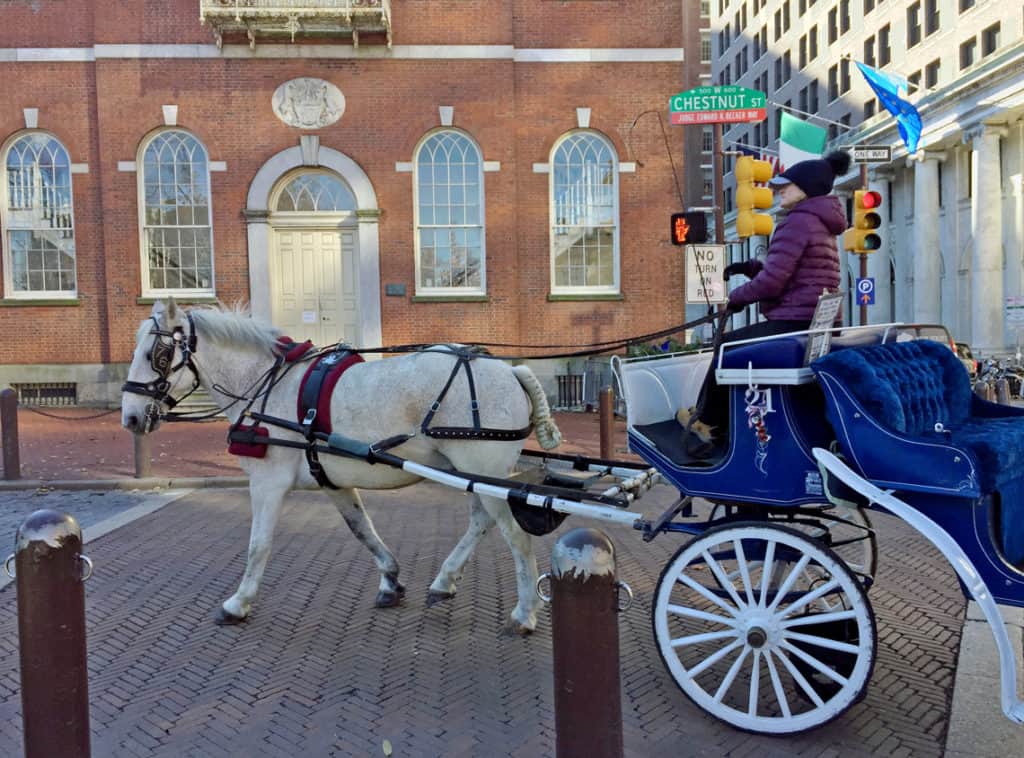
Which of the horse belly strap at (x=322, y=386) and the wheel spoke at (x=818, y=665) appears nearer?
the wheel spoke at (x=818, y=665)

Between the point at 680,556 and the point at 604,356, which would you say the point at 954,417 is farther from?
the point at 604,356

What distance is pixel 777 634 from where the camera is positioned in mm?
3791

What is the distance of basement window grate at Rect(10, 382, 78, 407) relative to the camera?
61.4ft

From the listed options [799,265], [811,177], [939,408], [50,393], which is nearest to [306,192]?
[50,393]

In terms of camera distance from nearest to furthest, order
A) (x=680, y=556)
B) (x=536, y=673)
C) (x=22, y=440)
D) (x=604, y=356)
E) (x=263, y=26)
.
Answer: (x=680, y=556) → (x=536, y=673) → (x=22, y=440) → (x=263, y=26) → (x=604, y=356)

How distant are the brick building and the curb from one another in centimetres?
843

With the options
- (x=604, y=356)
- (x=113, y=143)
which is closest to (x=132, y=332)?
A: (x=113, y=143)

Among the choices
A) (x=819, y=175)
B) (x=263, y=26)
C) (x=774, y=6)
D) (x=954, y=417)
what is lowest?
(x=954, y=417)

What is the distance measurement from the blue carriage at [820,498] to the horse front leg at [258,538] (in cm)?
242

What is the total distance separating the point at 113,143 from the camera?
18234 mm

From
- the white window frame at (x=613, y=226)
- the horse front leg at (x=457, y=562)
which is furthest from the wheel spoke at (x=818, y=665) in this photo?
the white window frame at (x=613, y=226)

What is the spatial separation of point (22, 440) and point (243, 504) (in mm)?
7470

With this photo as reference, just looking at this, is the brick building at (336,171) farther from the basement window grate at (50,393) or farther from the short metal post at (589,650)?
the short metal post at (589,650)

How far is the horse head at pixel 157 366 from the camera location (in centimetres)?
554
